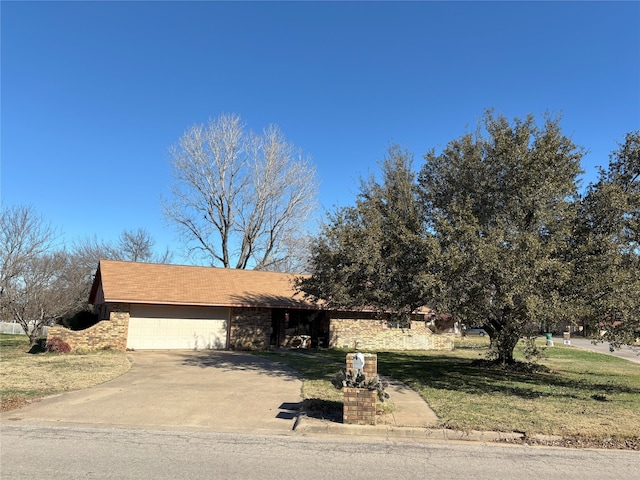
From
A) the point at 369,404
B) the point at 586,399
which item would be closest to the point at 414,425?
the point at 369,404

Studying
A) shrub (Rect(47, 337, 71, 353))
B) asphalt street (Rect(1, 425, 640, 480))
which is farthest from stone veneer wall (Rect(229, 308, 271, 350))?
asphalt street (Rect(1, 425, 640, 480))

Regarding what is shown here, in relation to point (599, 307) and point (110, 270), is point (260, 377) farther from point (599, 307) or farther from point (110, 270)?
point (110, 270)

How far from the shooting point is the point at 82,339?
19.9 metres

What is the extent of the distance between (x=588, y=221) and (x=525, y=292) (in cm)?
384

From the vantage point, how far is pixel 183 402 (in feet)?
32.6

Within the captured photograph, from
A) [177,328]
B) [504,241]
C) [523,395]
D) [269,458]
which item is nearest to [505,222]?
[504,241]

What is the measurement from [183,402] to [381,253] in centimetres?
→ 650

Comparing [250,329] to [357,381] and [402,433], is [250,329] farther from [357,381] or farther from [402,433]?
[402,433]

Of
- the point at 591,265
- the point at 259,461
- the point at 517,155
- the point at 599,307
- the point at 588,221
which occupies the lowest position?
the point at 259,461

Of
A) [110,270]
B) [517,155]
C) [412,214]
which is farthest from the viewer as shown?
[110,270]

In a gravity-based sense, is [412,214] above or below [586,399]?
above

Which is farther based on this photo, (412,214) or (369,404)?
(412,214)

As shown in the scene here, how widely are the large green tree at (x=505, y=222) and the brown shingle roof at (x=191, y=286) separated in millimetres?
10251

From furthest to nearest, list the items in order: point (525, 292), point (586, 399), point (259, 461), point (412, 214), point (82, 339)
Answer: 1. point (82, 339)
2. point (412, 214)
3. point (586, 399)
4. point (525, 292)
5. point (259, 461)
